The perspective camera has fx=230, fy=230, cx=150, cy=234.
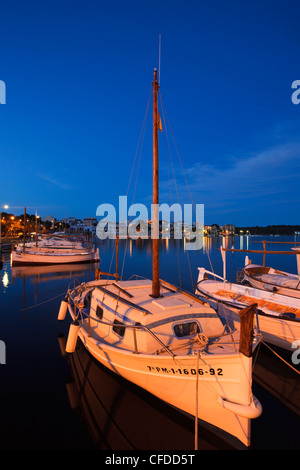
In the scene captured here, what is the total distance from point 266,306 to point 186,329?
7.92 m

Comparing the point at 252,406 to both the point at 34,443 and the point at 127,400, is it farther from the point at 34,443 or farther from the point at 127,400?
the point at 34,443

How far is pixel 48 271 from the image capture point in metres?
37.7

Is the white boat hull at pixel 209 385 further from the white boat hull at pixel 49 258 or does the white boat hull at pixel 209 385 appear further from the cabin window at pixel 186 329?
the white boat hull at pixel 49 258

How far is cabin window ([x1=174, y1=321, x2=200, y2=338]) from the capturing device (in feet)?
27.0

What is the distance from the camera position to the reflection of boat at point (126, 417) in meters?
6.84

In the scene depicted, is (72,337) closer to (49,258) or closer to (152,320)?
(152,320)

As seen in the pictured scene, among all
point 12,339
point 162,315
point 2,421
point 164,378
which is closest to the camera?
point 164,378

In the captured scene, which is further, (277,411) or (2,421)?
(277,411)

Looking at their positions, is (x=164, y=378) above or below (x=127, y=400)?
above

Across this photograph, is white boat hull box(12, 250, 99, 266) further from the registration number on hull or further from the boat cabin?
the registration number on hull

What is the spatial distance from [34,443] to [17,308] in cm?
1470

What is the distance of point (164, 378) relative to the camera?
706 centimetres

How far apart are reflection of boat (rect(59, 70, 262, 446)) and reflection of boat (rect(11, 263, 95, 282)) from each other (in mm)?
25172
